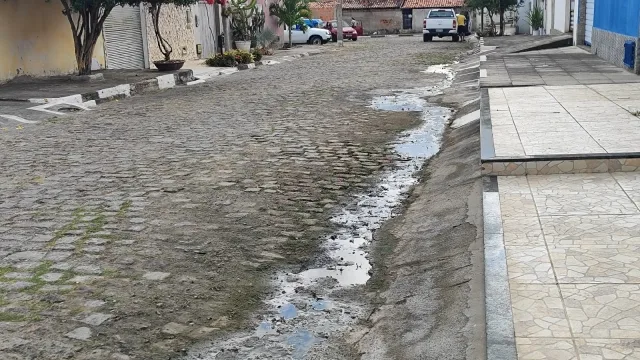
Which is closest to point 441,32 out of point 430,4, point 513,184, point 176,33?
point 176,33

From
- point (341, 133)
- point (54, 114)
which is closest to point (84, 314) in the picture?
point (341, 133)

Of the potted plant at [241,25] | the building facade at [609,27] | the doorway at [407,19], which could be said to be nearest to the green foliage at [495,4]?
the potted plant at [241,25]

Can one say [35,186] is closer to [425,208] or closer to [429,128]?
[425,208]

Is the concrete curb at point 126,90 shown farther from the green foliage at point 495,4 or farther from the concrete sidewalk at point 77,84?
the green foliage at point 495,4

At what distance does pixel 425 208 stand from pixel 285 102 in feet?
26.3

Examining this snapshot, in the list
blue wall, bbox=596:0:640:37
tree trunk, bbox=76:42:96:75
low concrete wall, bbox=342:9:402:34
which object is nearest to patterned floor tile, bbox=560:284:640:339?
blue wall, bbox=596:0:640:37

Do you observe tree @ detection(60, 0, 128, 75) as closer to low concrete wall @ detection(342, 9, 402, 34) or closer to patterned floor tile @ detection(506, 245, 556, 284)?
patterned floor tile @ detection(506, 245, 556, 284)

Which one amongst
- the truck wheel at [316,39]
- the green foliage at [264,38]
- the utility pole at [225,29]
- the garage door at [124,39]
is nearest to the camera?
the garage door at [124,39]

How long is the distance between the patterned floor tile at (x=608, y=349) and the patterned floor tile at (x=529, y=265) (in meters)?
0.75

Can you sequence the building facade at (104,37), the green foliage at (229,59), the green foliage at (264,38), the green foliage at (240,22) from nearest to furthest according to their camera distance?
the building facade at (104,37) < the green foliage at (229,59) < the green foliage at (240,22) < the green foliage at (264,38)

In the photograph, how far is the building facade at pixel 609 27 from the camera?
14203 mm

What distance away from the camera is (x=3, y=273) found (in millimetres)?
5145

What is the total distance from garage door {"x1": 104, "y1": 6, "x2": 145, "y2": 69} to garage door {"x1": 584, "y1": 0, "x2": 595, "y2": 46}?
14.2m

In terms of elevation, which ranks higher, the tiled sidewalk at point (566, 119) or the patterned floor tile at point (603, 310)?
the tiled sidewalk at point (566, 119)
